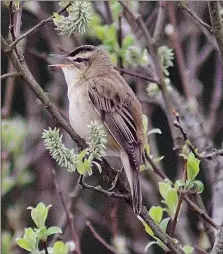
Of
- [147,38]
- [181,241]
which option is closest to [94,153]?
[147,38]

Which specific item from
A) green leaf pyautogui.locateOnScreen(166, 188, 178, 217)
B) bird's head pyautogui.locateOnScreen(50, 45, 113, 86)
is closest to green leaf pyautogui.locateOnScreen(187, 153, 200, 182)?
green leaf pyautogui.locateOnScreen(166, 188, 178, 217)

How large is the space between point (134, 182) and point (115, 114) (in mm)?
577

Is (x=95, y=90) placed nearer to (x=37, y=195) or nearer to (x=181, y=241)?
(x=181, y=241)

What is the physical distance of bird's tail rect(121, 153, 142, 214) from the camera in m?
2.94

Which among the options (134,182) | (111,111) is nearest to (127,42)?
(111,111)

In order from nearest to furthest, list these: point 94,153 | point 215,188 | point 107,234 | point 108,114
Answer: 1. point 94,153
2. point 108,114
3. point 215,188
4. point 107,234

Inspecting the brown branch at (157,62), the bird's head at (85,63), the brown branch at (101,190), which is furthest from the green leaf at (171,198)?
the bird's head at (85,63)

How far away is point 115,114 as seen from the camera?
380cm

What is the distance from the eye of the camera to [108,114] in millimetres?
3822

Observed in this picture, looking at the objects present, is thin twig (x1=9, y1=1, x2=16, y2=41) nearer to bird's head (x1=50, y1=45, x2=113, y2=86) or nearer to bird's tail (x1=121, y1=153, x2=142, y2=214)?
A: bird's tail (x1=121, y1=153, x2=142, y2=214)

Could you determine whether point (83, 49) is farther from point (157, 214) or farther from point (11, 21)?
point (11, 21)

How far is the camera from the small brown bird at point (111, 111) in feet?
11.9

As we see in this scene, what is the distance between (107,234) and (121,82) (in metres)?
4.15

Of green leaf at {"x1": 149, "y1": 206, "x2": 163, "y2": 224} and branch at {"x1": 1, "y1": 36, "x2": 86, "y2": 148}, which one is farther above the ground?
branch at {"x1": 1, "y1": 36, "x2": 86, "y2": 148}
